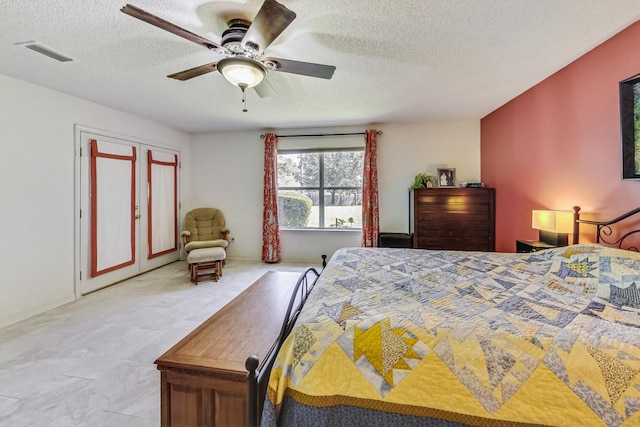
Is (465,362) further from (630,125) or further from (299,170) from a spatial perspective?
(299,170)

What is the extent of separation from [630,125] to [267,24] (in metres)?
2.62

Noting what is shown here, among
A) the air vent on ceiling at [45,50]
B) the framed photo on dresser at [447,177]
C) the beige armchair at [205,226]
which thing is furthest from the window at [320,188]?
the air vent on ceiling at [45,50]

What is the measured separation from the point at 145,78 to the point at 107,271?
8.91ft

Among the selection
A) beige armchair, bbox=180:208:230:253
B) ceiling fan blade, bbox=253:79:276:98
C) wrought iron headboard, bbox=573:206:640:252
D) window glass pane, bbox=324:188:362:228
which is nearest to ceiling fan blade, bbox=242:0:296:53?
ceiling fan blade, bbox=253:79:276:98

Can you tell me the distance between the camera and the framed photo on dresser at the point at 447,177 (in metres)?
4.53

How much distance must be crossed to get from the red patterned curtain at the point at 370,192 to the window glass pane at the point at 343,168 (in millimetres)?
259

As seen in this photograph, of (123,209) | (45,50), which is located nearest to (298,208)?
(123,209)

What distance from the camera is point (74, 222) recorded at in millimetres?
3469

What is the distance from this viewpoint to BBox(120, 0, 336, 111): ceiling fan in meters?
1.50

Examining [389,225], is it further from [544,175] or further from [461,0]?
[461,0]

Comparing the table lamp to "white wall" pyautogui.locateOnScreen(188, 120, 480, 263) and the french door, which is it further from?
the french door

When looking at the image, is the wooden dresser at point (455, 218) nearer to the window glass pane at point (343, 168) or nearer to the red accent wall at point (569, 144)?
the red accent wall at point (569, 144)

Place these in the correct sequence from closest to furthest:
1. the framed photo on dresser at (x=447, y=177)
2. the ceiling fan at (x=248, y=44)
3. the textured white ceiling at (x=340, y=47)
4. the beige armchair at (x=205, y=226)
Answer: the ceiling fan at (x=248, y=44)
the textured white ceiling at (x=340, y=47)
the framed photo on dresser at (x=447, y=177)
the beige armchair at (x=205, y=226)

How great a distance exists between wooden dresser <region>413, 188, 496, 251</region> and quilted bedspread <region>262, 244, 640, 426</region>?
8.66 feet
